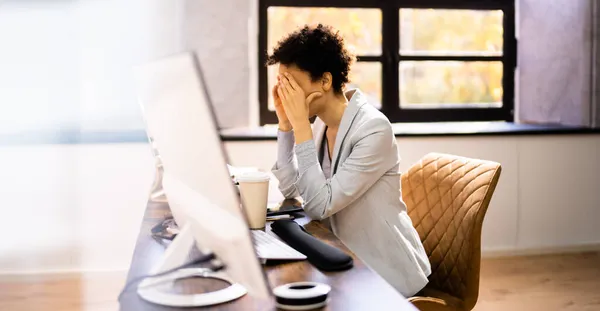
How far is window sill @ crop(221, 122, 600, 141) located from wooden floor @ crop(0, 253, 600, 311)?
713 millimetres

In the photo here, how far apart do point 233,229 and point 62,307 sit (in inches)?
99.5

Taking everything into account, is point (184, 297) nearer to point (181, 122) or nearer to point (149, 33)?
point (181, 122)

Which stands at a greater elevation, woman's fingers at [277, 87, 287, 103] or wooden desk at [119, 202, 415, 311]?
woman's fingers at [277, 87, 287, 103]

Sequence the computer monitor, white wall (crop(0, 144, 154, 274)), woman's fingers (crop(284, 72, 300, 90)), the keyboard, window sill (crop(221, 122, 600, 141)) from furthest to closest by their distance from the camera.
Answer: window sill (crop(221, 122, 600, 141))
white wall (crop(0, 144, 154, 274))
woman's fingers (crop(284, 72, 300, 90))
the keyboard
the computer monitor

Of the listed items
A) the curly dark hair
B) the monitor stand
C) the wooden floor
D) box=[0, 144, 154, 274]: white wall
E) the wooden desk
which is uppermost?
the curly dark hair

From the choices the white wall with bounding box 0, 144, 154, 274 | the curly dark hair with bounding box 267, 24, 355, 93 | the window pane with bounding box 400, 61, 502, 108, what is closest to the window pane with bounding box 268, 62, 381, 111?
the window pane with bounding box 400, 61, 502, 108

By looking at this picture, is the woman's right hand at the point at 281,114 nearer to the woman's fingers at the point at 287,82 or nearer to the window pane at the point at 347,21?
the woman's fingers at the point at 287,82

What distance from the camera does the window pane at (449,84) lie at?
13.4 ft

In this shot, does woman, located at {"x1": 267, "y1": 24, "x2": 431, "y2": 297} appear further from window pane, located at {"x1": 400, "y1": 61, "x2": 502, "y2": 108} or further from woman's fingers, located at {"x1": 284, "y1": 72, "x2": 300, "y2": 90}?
window pane, located at {"x1": 400, "y1": 61, "x2": 502, "y2": 108}

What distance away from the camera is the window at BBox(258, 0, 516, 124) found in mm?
3938

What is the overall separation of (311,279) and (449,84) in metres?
3.16

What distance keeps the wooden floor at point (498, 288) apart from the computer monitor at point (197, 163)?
219 cm

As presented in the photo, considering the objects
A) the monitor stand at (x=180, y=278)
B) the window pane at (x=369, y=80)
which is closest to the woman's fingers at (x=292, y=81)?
the monitor stand at (x=180, y=278)

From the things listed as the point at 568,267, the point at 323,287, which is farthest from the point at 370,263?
the point at 568,267
